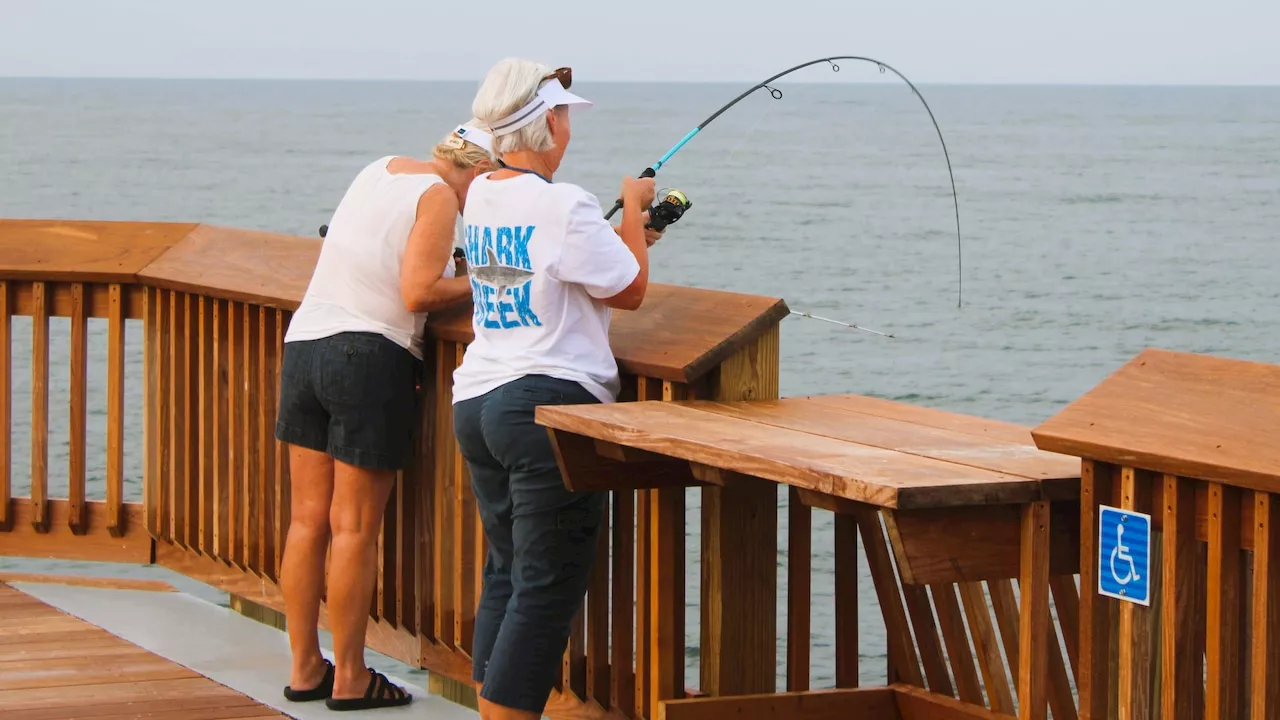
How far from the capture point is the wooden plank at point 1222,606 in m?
2.80

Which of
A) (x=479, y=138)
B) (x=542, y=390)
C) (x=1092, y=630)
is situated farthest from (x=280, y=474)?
(x=1092, y=630)

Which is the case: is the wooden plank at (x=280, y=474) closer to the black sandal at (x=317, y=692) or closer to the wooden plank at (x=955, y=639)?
the black sandal at (x=317, y=692)

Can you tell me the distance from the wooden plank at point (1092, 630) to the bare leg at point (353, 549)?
Answer: 174cm

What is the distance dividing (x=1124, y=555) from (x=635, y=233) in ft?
3.98

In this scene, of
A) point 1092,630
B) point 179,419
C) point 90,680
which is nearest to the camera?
point 1092,630

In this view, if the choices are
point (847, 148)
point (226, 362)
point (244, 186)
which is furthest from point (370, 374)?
point (847, 148)

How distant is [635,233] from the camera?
3.71 meters

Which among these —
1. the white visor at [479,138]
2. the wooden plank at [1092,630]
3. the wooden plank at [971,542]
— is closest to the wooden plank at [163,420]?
the white visor at [479,138]

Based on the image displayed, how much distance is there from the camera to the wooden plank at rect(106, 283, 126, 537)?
5156mm

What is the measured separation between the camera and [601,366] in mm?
3668

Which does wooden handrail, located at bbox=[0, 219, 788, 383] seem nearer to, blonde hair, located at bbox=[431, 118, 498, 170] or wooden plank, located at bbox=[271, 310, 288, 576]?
wooden plank, located at bbox=[271, 310, 288, 576]

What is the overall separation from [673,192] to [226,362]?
4.92 ft

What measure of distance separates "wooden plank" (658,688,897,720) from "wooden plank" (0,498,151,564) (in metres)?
2.26

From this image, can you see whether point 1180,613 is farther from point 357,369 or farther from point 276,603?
point 276,603
